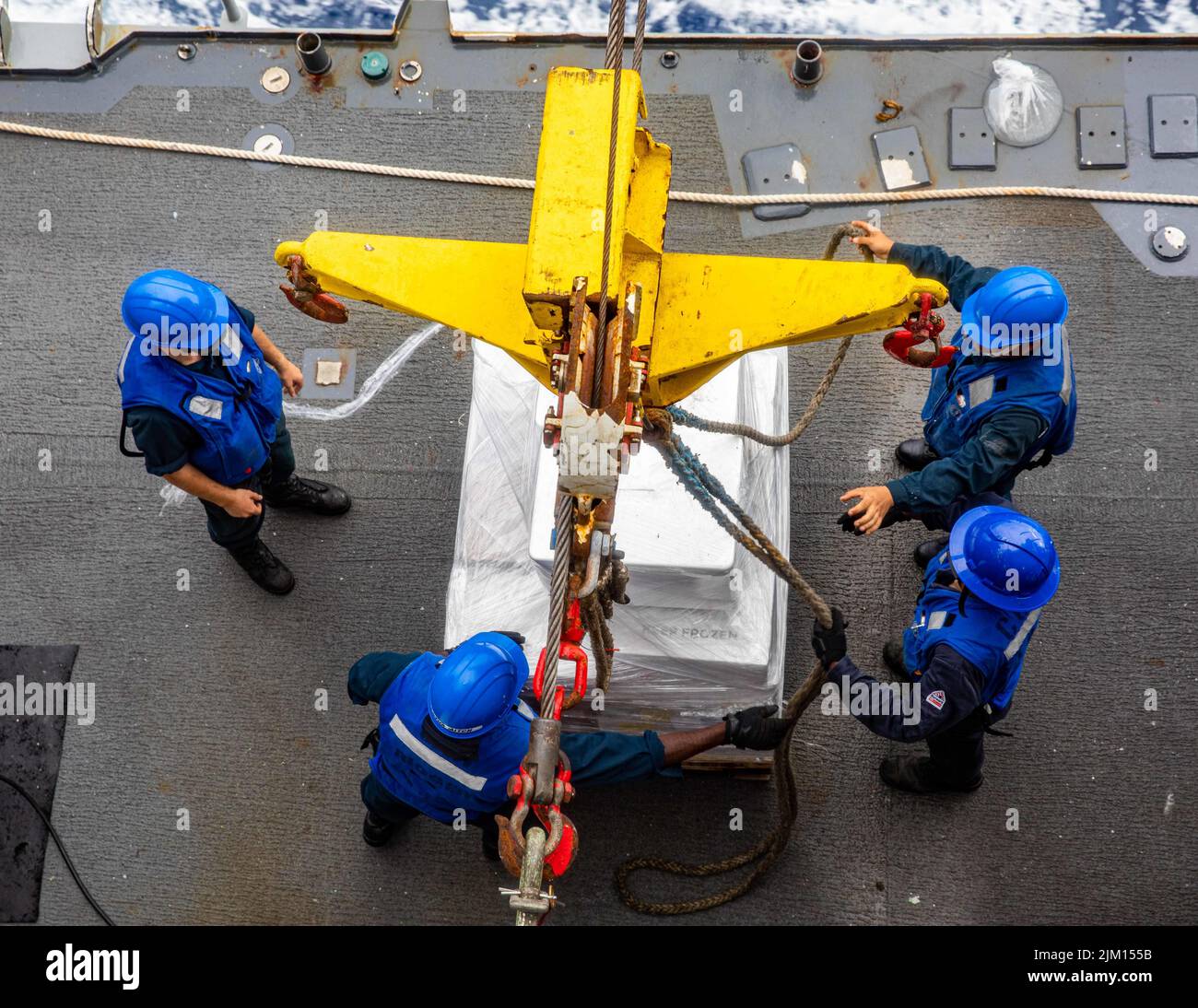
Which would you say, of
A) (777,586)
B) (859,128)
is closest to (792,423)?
(777,586)

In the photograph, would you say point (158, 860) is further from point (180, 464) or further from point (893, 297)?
point (893, 297)

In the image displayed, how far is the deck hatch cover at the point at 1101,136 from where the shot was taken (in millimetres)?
4707

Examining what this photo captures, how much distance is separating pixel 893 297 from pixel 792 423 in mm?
1786

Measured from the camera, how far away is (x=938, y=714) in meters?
3.16

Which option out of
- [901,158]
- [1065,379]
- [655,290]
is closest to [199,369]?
[655,290]

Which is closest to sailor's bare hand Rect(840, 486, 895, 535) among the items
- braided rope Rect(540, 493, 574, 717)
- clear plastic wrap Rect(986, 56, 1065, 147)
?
braided rope Rect(540, 493, 574, 717)

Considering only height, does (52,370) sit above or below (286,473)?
above

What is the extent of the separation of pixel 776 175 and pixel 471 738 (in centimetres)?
304

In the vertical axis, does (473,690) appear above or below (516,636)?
below

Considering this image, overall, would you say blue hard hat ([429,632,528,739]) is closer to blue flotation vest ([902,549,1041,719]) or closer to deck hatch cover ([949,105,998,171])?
blue flotation vest ([902,549,1041,719])

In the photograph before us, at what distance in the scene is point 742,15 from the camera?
5.30 metres

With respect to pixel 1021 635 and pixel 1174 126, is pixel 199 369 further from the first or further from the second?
pixel 1174 126

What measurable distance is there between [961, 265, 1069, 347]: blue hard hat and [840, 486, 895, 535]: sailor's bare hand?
2.15 feet

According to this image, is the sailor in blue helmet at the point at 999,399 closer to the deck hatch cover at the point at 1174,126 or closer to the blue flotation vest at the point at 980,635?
the blue flotation vest at the point at 980,635
